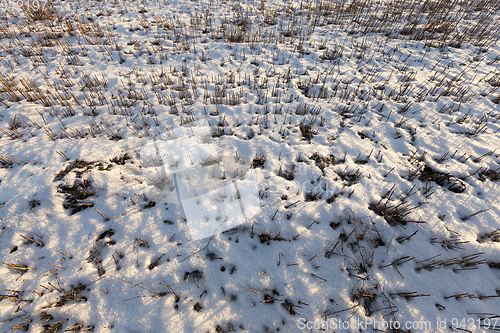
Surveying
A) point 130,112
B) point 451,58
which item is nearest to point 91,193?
point 130,112

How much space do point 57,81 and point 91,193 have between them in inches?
164

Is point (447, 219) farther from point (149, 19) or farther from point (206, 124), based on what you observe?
point (149, 19)

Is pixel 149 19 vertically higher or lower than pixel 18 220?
higher

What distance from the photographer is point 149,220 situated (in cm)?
302

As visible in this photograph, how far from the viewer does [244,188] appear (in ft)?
11.2

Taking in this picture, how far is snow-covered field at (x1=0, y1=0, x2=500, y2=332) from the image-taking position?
243 cm

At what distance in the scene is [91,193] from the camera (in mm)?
3172

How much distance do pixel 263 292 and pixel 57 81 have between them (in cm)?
709

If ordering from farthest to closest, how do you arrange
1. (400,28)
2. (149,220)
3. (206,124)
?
1. (400,28)
2. (206,124)
3. (149,220)

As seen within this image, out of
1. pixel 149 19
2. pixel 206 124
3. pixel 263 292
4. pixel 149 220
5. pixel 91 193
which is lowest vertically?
pixel 263 292

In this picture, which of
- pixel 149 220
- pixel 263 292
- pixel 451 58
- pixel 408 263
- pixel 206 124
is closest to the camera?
pixel 263 292

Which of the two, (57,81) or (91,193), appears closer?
(91,193)

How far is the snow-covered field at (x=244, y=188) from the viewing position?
243cm

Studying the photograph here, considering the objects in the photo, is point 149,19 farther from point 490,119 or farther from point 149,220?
point 490,119
